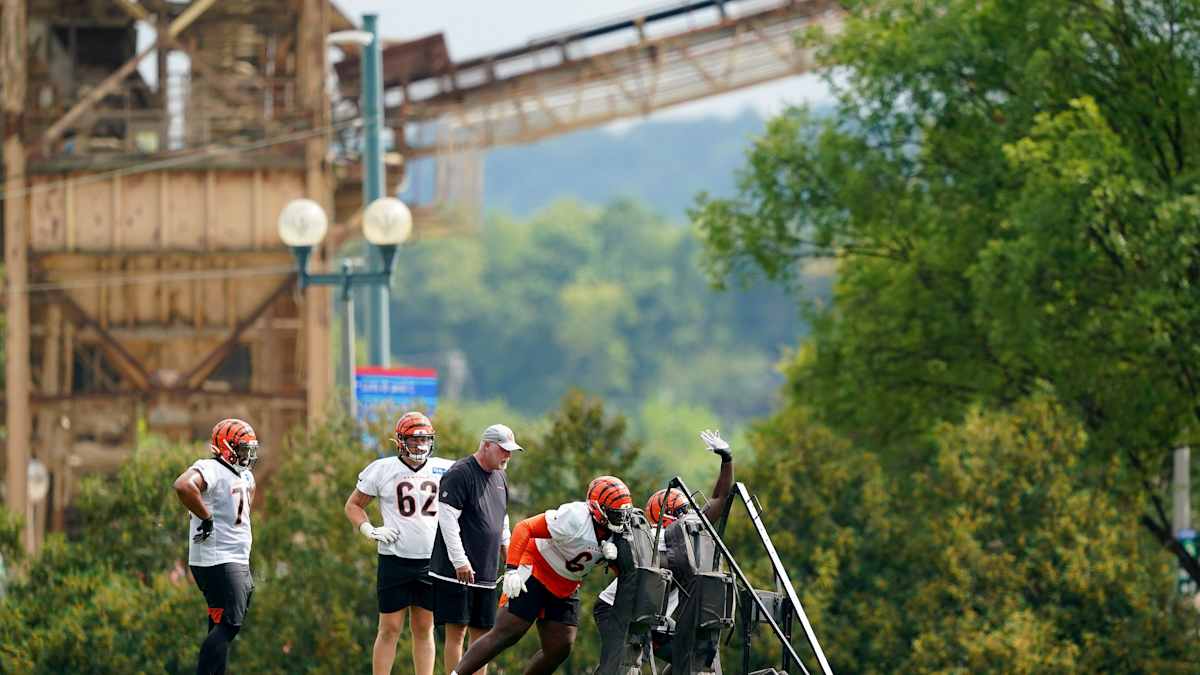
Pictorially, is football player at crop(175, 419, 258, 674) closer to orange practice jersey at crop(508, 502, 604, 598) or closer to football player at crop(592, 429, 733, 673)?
orange practice jersey at crop(508, 502, 604, 598)

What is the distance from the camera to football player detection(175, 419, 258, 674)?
15258 millimetres

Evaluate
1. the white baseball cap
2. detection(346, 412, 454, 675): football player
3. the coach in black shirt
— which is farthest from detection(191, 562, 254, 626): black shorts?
the white baseball cap

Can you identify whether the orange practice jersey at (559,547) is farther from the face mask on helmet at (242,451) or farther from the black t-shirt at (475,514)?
the face mask on helmet at (242,451)

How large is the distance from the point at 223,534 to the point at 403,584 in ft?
4.15

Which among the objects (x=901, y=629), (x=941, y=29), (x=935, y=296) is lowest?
(x=901, y=629)

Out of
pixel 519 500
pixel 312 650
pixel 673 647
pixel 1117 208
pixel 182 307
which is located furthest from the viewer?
pixel 182 307

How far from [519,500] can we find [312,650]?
111 inches

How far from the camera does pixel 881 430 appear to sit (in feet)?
111

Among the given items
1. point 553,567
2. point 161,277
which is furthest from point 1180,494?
point 553,567

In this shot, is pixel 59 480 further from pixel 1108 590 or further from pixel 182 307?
pixel 1108 590

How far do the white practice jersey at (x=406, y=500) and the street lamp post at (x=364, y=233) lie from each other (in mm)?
9666

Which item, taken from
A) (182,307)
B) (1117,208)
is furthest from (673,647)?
(182,307)

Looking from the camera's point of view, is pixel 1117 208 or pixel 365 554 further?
pixel 1117 208

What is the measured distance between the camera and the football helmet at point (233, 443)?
15234 millimetres
